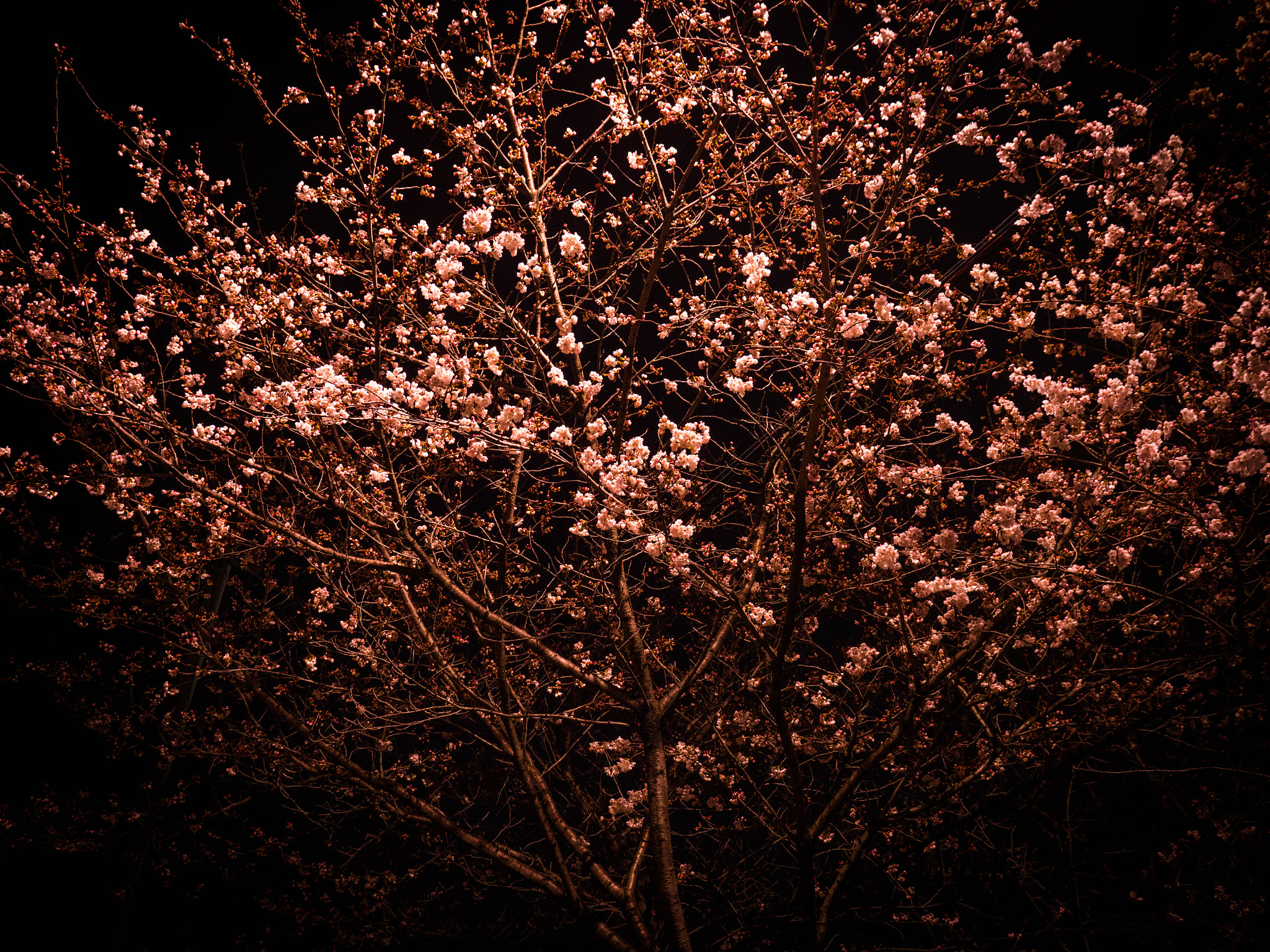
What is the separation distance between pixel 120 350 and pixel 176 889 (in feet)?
15.9

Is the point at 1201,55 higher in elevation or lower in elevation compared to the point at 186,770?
higher

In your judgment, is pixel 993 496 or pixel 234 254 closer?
pixel 234 254

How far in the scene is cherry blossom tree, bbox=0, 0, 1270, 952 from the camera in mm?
3080

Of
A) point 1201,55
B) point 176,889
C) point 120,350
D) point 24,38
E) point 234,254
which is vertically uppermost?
point 24,38

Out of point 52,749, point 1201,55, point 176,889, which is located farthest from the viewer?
point 176,889

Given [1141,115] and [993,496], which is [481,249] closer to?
[1141,115]

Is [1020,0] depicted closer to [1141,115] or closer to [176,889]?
[1141,115]

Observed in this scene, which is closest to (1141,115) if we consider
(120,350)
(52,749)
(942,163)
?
Answer: (942,163)

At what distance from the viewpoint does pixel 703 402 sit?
5762 mm

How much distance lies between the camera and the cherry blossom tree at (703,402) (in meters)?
3.08

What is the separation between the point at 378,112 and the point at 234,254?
3.91 ft

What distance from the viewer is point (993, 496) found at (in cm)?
454

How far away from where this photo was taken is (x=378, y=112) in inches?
154

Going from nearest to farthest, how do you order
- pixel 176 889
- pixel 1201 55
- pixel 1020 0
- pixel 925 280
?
1. pixel 1201 55
2. pixel 1020 0
3. pixel 925 280
4. pixel 176 889
